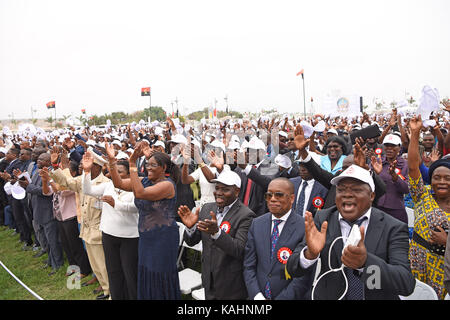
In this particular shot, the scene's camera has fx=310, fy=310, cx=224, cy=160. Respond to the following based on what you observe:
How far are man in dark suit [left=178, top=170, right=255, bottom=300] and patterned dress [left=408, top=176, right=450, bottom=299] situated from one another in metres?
1.42

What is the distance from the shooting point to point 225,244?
249cm

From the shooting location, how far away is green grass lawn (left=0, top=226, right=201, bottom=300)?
4.66 metres

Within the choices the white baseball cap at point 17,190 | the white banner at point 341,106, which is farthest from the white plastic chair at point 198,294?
the white banner at point 341,106

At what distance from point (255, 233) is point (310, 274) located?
1.70ft

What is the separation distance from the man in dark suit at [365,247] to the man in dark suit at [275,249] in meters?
0.26

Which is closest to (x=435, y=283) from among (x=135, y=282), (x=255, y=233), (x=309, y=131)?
(x=255, y=233)

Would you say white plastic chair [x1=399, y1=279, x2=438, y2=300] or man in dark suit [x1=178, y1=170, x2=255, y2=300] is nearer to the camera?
white plastic chair [x1=399, y1=279, x2=438, y2=300]

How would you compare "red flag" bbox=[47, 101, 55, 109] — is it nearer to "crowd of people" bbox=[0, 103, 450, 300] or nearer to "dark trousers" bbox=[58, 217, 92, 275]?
"crowd of people" bbox=[0, 103, 450, 300]

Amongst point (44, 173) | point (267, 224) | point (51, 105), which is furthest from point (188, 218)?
point (51, 105)

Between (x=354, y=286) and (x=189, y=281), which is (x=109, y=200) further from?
(x=354, y=286)

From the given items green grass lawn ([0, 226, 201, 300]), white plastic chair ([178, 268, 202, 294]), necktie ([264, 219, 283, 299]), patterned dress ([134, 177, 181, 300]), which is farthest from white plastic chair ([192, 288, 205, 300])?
necktie ([264, 219, 283, 299])

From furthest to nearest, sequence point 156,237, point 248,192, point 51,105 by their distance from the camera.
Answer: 1. point 51,105
2. point 248,192
3. point 156,237

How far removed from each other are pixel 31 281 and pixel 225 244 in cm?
443

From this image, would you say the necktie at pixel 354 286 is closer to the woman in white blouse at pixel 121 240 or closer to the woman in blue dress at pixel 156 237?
the woman in blue dress at pixel 156 237
